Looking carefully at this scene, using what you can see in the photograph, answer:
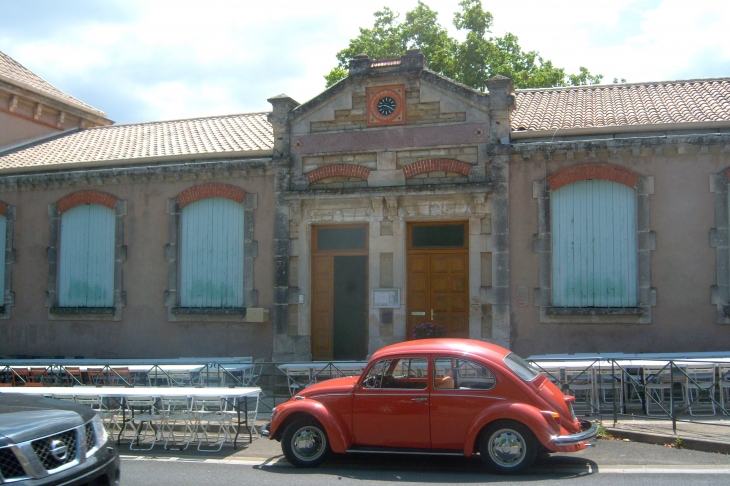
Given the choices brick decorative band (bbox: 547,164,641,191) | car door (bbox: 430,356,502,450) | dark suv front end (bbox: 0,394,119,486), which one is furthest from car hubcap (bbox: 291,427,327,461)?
brick decorative band (bbox: 547,164,641,191)

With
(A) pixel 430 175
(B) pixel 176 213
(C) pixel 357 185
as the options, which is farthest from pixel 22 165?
(A) pixel 430 175

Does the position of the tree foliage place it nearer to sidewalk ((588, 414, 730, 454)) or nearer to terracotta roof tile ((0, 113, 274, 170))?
terracotta roof tile ((0, 113, 274, 170))

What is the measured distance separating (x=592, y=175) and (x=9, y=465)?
1042 centimetres

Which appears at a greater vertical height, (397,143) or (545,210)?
(397,143)

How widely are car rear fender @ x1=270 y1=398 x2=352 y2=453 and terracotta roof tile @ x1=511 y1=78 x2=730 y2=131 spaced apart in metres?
7.55

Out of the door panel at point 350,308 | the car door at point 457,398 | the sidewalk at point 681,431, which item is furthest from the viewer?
the door panel at point 350,308

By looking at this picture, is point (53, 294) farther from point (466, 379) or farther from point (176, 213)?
point (466, 379)

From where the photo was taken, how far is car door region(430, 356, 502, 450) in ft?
25.3

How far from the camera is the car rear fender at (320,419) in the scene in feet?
26.3

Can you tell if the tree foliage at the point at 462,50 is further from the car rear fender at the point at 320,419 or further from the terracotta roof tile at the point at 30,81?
the car rear fender at the point at 320,419

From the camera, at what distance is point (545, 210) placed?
13102 mm

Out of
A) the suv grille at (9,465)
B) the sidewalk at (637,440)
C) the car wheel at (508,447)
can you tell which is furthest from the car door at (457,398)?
the suv grille at (9,465)

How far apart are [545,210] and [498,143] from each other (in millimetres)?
1453

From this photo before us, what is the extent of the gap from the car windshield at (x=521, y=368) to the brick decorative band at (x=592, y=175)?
214 inches
